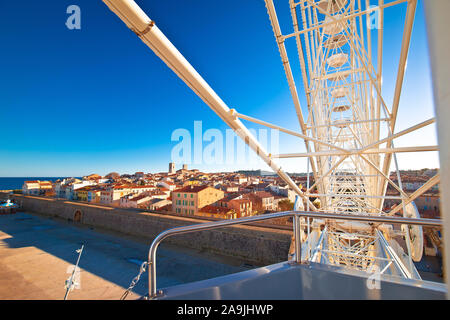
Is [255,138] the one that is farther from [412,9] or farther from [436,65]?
[436,65]

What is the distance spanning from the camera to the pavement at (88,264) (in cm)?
995

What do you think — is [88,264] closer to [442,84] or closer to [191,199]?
[191,199]

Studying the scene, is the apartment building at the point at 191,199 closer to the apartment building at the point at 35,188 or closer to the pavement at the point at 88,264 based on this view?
the pavement at the point at 88,264

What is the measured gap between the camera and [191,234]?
17781 millimetres

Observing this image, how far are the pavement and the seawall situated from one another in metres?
0.89

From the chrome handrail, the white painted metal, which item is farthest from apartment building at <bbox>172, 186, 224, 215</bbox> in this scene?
the chrome handrail

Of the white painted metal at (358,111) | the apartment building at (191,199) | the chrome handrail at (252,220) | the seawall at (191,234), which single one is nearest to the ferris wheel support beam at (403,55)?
the white painted metal at (358,111)

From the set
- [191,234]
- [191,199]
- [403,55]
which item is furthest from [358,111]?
[191,199]

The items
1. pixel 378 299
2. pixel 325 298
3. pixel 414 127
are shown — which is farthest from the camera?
pixel 414 127

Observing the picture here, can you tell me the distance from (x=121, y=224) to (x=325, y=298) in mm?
24120

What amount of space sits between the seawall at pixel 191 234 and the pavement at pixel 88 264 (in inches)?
35.0

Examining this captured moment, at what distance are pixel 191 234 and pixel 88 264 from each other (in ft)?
24.2

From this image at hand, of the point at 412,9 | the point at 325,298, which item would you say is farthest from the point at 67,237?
the point at 412,9

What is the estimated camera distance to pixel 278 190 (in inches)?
1660
